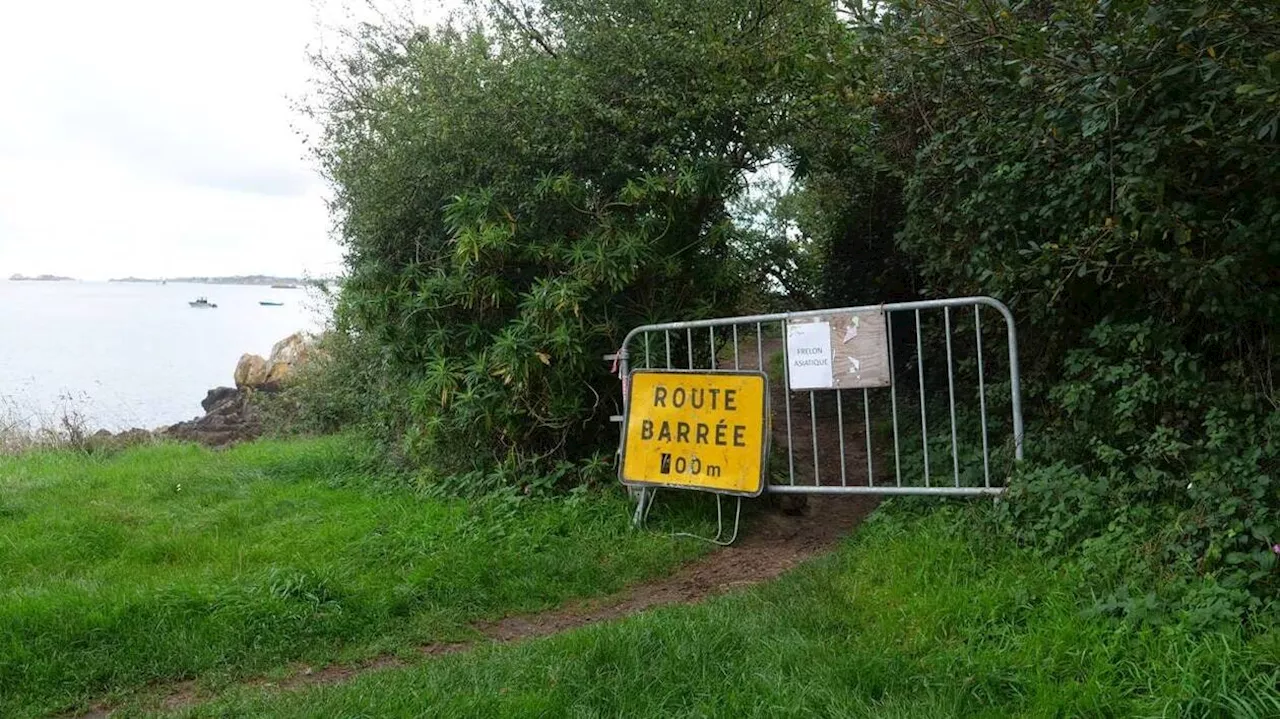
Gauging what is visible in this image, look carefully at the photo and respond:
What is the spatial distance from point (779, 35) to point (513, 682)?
5.66 m

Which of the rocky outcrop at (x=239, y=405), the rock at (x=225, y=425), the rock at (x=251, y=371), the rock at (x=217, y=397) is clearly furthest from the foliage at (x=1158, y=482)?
the rock at (x=217, y=397)

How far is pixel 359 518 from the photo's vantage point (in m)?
6.75

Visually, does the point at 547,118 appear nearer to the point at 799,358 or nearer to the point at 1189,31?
the point at 799,358

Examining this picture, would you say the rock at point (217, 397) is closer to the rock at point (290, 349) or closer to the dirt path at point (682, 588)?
the rock at point (290, 349)

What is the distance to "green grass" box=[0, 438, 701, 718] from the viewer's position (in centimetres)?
438

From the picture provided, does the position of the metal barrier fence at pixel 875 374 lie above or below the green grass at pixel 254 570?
above

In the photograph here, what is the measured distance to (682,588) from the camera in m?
5.35

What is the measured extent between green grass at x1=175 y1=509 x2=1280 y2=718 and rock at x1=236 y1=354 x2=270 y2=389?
58.3 feet

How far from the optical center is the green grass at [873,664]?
3186mm

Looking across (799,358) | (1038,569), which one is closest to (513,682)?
(1038,569)

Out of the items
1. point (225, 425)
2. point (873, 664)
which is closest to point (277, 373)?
point (225, 425)

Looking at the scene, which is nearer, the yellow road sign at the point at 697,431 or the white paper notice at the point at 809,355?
the white paper notice at the point at 809,355

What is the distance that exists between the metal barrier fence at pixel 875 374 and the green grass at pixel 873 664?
3.73 ft

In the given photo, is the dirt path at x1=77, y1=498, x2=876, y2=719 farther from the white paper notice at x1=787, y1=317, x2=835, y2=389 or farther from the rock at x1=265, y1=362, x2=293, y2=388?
the rock at x1=265, y1=362, x2=293, y2=388
